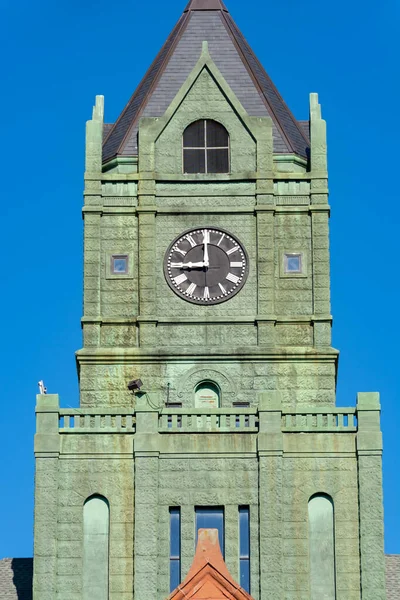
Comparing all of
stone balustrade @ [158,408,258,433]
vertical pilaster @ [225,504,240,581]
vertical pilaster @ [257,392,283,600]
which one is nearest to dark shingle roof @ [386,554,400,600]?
vertical pilaster @ [257,392,283,600]

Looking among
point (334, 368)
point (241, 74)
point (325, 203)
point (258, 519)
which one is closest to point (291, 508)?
point (258, 519)

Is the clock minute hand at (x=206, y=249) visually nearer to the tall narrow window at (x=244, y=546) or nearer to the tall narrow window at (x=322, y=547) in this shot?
the tall narrow window at (x=244, y=546)

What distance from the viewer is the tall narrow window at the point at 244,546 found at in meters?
71.8

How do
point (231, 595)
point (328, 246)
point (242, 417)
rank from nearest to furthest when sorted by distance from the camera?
point (231, 595) → point (242, 417) → point (328, 246)

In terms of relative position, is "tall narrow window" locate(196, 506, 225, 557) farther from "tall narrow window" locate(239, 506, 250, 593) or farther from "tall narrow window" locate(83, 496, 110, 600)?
"tall narrow window" locate(83, 496, 110, 600)

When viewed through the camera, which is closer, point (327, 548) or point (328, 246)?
point (327, 548)

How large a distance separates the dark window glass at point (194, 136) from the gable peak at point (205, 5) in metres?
6.21

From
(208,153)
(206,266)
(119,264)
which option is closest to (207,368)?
(206,266)

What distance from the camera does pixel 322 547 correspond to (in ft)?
237

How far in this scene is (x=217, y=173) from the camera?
79.4 m

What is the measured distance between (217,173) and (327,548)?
13447mm

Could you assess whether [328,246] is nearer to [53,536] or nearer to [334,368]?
[334,368]

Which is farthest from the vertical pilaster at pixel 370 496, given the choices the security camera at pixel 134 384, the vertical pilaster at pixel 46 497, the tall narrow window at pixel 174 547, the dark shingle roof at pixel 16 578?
the dark shingle roof at pixel 16 578

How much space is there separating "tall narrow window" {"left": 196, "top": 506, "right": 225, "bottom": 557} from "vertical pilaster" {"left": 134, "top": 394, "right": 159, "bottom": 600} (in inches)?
49.9
